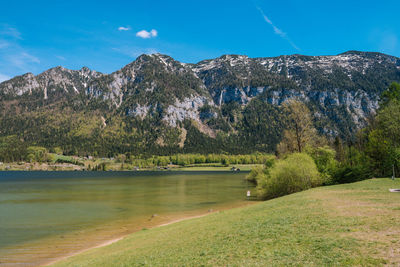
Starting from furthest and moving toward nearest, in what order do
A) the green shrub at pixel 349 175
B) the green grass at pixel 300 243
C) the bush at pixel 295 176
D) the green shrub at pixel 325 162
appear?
the green shrub at pixel 349 175, the green shrub at pixel 325 162, the bush at pixel 295 176, the green grass at pixel 300 243

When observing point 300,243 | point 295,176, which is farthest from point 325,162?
point 300,243

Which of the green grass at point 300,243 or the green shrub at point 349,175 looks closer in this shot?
Answer: the green grass at point 300,243

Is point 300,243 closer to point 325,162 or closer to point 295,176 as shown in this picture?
point 295,176

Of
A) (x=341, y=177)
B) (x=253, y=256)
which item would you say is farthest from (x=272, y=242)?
(x=341, y=177)

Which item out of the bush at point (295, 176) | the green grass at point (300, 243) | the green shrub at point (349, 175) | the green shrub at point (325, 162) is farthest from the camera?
the green shrub at point (349, 175)

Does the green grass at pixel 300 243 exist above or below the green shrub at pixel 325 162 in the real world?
below

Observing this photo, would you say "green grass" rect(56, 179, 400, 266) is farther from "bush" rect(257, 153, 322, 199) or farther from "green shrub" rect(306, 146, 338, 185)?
"green shrub" rect(306, 146, 338, 185)

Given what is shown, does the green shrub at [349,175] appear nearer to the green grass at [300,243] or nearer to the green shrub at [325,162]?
the green shrub at [325,162]

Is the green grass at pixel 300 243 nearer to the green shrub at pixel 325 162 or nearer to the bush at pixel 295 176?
the bush at pixel 295 176

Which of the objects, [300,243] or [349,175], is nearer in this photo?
[300,243]

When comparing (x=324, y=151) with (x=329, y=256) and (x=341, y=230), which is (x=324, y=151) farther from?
(x=329, y=256)

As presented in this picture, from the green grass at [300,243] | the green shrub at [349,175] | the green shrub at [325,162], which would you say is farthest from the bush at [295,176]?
the green grass at [300,243]

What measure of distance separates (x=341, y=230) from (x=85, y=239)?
2733 centimetres

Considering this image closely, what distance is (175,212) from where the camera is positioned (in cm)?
4900
